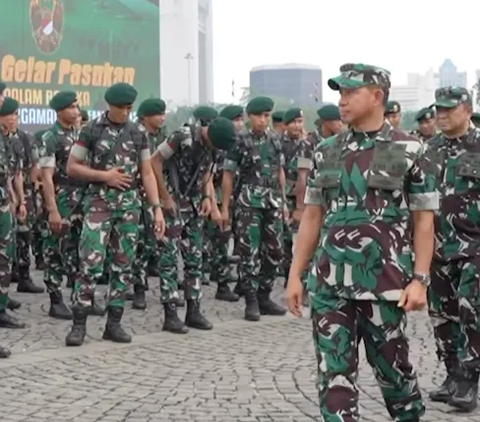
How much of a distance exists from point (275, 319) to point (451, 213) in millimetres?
3961

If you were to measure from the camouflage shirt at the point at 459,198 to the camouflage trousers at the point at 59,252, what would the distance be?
4.49 metres

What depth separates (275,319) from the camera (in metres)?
10.1

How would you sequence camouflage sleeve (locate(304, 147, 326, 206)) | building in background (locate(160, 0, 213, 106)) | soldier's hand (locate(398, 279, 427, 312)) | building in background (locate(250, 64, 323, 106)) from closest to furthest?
soldier's hand (locate(398, 279, 427, 312))
camouflage sleeve (locate(304, 147, 326, 206))
building in background (locate(160, 0, 213, 106))
building in background (locate(250, 64, 323, 106))

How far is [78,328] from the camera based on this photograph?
332 inches

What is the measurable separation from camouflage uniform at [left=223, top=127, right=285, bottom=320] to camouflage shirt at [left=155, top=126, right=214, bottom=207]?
75cm

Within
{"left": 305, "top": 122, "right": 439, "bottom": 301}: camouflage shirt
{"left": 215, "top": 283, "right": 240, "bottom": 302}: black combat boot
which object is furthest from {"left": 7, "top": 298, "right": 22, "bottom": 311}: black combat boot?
{"left": 305, "top": 122, "right": 439, "bottom": 301}: camouflage shirt

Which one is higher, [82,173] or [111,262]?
[82,173]

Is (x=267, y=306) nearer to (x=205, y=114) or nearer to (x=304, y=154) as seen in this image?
(x=205, y=114)

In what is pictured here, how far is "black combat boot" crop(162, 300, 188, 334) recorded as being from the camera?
9.13 metres

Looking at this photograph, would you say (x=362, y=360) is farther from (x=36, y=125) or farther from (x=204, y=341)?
(x=36, y=125)

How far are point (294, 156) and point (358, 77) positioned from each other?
746 cm

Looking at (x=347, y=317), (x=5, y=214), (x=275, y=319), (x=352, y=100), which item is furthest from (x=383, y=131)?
(x=275, y=319)

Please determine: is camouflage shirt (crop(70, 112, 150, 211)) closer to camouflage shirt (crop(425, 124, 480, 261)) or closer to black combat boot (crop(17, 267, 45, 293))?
camouflage shirt (crop(425, 124, 480, 261))

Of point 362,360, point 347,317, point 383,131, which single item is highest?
point 383,131
